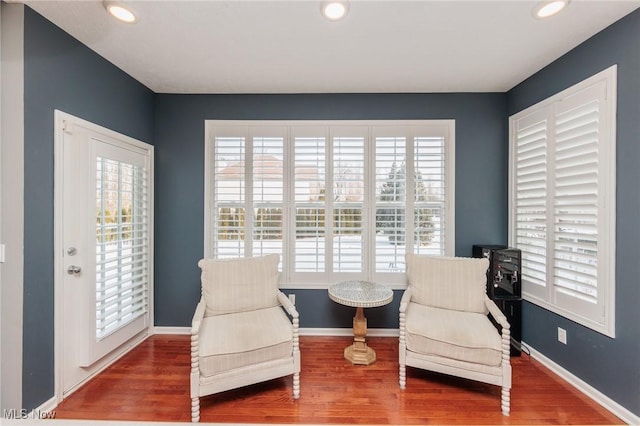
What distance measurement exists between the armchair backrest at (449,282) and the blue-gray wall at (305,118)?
1.80ft

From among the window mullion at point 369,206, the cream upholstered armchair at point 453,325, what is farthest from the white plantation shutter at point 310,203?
the cream upholstered armchair at point 453,325

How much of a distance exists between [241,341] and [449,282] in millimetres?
1729

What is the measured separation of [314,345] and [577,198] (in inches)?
98.6

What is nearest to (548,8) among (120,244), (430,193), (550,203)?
(550,203)

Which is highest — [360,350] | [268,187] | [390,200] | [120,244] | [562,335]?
[268,187]

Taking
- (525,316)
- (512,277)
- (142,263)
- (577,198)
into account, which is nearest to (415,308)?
(512,277)

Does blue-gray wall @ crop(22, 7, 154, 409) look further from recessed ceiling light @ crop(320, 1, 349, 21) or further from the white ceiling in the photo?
recessed ceiling light @ crop(320, 1, 349, 21)

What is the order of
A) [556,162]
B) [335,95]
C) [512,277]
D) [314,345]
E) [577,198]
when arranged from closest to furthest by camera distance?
[577,198], [556,162], [512,277], [314,345], [335,95]

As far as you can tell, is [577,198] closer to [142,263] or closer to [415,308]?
[415,308]

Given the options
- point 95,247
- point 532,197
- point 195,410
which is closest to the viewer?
point 195,410

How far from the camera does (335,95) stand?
2826mm

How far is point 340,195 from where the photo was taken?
2.83 metres

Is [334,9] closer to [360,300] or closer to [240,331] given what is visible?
[360,300]

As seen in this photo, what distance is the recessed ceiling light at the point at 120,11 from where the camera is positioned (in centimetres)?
158
